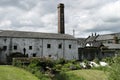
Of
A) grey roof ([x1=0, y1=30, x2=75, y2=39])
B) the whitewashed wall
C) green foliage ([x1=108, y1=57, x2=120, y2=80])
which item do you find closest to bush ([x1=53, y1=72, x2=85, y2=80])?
green foliage ([x1=108, y1=57, x2=120, y2=80])

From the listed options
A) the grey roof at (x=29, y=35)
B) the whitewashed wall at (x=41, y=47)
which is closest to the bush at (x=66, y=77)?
the whitewashed wall at (x=41, y=47)

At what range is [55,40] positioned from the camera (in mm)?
47531

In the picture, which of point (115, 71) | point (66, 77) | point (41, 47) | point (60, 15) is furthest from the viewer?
point (60, 15)

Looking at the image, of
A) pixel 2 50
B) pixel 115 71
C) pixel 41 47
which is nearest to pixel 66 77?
pixel 115 71

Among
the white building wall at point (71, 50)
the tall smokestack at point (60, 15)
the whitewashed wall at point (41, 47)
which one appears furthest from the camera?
the tall smokestack at point (60, 15)

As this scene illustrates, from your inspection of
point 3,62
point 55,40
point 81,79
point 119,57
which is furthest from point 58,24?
point 119,57

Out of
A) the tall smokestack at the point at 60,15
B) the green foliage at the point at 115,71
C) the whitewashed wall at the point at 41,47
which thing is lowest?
the green foliage at the point at 115,71

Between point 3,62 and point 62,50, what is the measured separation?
13.5m

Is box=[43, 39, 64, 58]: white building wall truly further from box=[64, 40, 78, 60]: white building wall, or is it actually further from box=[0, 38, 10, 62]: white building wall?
box=[0, 38, 10, 62]: white building wall

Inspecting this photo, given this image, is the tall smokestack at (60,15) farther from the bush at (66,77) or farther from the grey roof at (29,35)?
the bush at (66,77)

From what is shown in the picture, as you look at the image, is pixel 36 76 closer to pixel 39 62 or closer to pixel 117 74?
pixel 39 62

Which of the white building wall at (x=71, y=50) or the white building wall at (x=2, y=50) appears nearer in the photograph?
the white building wall at (x=2, y=50)

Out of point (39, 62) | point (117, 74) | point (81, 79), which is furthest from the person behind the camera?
point (39, 62)

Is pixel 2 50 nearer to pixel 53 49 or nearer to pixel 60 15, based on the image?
pixel 53 49
